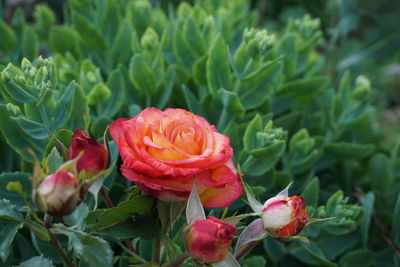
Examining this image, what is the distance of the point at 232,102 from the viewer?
33.7 inches

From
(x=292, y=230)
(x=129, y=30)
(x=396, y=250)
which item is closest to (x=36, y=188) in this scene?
(x=292, y=230)

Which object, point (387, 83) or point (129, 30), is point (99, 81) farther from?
point (387, 83)

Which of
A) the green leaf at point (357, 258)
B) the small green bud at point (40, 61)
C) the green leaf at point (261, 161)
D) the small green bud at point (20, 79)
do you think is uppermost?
the small green bud at point (40, 61)

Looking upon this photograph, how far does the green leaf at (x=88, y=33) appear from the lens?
104 cm

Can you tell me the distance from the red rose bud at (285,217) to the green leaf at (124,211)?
0.44 ft

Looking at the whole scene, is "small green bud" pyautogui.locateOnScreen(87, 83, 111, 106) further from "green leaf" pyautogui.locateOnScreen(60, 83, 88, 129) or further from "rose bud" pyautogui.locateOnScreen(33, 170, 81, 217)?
"rose bud" pyautogui.locateOnScreen(33, 170, 81, 217)

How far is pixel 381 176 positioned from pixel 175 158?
2.26 feet

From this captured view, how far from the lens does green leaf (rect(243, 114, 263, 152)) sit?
2.63 ft

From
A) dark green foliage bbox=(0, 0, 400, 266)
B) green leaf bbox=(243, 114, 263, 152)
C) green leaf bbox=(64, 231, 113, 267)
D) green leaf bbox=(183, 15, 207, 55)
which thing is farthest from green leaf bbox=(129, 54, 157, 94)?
green leaf bbox=(64, 231, 113, 267)

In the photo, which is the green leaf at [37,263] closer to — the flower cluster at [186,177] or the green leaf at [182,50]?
the flower cluster at [186,177]

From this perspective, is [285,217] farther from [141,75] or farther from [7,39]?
[7,39]

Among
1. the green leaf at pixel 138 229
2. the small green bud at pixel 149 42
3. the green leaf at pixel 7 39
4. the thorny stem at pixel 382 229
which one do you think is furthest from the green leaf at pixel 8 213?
the thorny stem at pixel 382 229

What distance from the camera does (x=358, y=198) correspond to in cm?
108

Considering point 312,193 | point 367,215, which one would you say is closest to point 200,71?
point 312,193
